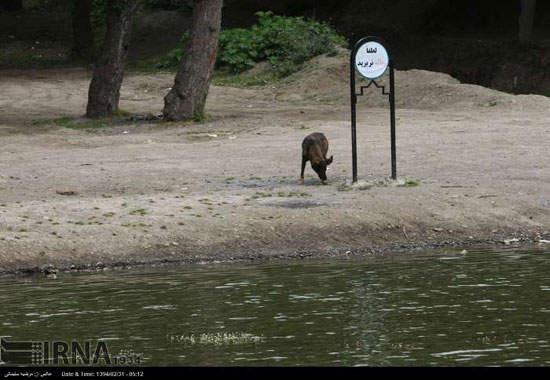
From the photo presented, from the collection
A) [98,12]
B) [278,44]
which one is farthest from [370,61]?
[98,12]

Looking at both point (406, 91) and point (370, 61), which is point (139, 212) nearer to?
point (370, 61)

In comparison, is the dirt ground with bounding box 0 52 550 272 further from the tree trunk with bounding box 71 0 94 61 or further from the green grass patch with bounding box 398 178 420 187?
the tree trunk with bounding box 71 0 94 61

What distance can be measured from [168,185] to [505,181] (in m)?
4.45

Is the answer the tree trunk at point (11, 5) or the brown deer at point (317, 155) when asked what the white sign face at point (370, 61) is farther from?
the tree trunk at point (11, 5)

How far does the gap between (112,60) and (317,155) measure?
9.56 m

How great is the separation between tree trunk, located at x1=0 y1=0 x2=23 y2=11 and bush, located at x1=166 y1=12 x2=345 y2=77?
1955cm

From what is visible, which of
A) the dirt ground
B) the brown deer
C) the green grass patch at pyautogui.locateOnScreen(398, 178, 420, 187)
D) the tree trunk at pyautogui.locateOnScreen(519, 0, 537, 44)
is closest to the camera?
the dirt ground

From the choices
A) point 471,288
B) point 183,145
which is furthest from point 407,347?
point 183,145

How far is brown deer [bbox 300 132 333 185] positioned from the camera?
16906mm

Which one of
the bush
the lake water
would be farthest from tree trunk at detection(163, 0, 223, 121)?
the lake water

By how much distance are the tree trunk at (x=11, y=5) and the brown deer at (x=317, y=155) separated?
36.7 metres

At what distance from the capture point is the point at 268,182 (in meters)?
17.3

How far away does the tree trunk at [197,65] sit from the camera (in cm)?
2456

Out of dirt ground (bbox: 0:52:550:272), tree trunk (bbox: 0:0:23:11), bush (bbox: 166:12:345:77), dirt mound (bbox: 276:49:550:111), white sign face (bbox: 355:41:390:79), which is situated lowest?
dirt ground (bbox: 0:52:550:272)
